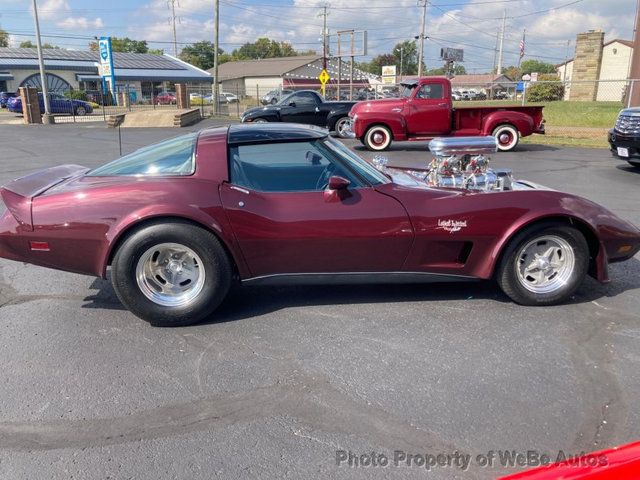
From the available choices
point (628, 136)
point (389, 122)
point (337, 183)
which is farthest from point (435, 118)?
point (337, 183)

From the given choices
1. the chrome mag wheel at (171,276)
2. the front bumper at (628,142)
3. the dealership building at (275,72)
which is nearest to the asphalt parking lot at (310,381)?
the chrome mag wheel at (171,276)

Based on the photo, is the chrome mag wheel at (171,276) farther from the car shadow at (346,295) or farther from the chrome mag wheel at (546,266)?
the chrome mag wheel at (546,266)

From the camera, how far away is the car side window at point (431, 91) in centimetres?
1420

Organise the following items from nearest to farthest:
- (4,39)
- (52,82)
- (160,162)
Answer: (160,162) → (52,82) → (4,39)

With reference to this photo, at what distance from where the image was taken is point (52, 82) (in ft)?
174

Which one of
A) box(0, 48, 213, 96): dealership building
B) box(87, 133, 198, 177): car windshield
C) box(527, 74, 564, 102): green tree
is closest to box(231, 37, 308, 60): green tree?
box(0, 48, 213, 96): dealership building

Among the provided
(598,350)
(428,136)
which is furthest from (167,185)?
(428,136)

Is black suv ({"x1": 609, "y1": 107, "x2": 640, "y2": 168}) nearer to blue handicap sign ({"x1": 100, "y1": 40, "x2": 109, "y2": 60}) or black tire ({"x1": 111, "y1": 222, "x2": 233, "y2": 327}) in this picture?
black tire ({"x1": 111, "y1": 222, "x2": 233, "y2": 327})

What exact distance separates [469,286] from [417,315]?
2.61 feet

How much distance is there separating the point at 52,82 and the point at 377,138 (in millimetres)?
49548

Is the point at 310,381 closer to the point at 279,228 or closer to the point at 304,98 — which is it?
the point at 279,228

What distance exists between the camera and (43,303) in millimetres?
4242

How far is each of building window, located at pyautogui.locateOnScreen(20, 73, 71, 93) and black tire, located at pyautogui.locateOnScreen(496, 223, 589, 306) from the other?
5722 cm

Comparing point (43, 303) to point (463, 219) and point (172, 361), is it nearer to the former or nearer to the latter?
point (172, 361)
